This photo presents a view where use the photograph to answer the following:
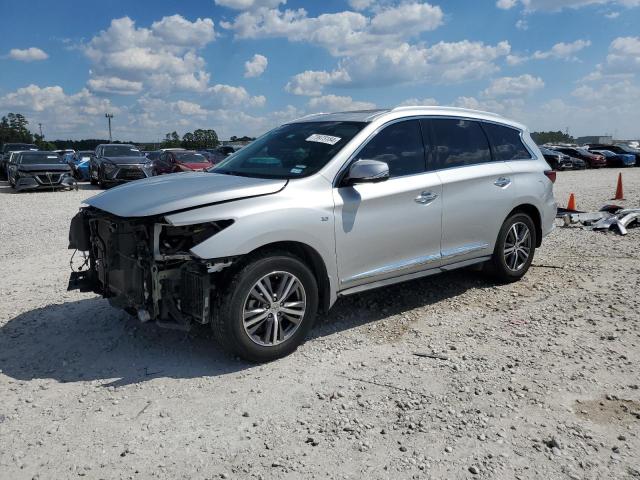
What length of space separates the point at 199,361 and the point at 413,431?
179 cm

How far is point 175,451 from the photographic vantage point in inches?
121

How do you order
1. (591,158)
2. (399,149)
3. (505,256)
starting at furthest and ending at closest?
(591,158) < (505,256) < (399,149)

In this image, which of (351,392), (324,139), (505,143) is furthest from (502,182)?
(351,392)

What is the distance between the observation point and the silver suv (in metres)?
3.90

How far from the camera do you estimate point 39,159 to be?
20016mm

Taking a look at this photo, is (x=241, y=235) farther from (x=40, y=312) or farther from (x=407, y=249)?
(x=40, y=312)

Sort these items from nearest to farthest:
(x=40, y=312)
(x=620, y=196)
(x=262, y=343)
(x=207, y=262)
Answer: (x=207, y=262) → (x=262, y=343) → (x=40, y=312) → (x=620, y=196)

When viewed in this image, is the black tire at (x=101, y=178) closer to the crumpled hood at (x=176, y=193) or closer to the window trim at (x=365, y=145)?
the crumpled hood at (x=176, y=193)

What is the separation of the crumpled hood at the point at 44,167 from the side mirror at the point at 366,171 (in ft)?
57.7

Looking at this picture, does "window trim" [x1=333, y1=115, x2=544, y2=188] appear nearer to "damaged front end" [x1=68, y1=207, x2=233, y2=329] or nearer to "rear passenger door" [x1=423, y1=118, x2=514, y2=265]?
"rear passenger door" [x1=423, y1=118, x2=514, y2=265]

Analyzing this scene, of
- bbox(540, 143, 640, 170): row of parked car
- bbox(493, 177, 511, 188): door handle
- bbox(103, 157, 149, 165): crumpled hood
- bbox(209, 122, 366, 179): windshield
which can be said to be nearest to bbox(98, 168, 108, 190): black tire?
bbox(103, 157, 149, 165): crumpled hood

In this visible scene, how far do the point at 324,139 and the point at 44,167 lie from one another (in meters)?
17.2

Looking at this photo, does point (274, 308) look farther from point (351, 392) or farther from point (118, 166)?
point (118, 166)

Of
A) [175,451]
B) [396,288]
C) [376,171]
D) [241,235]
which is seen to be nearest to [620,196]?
[396,288]
